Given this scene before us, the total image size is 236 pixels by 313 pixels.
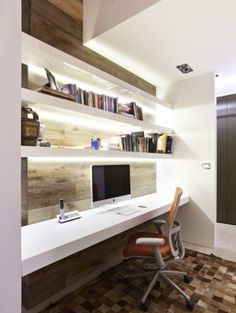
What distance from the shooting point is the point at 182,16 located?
5.93ft

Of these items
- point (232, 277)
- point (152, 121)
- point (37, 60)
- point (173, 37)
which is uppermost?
point (173, 37)

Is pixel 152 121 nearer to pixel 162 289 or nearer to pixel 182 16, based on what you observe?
pixel 182 16

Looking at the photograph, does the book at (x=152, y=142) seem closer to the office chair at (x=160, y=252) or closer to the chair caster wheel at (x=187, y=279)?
the office chair at (x=160, y=252)

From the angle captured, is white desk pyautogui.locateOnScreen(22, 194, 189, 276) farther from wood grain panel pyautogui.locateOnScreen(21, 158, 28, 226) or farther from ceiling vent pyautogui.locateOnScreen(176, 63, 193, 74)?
ceiling vent pyautogui.locateOnScreen(176, 63, 193, 74)

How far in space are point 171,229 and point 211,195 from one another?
1237 millimetres

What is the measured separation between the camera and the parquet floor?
5.71 ft

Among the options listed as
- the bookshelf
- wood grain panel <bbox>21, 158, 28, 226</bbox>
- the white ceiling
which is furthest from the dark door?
wood grain panel <bbox>21, 158, 28, 226</bbox>

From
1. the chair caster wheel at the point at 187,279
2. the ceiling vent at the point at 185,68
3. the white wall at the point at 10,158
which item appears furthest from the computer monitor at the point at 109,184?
the ceiling vent at the point at 185,68

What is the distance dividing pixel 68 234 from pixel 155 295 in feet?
3.37

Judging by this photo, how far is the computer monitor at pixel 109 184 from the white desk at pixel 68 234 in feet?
0.48

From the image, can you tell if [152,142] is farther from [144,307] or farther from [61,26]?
[144,307]

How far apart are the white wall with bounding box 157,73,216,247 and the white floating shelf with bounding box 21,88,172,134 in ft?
2.30

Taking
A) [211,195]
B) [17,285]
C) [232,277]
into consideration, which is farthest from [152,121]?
[17,285]

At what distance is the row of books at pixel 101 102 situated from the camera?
191 cm
